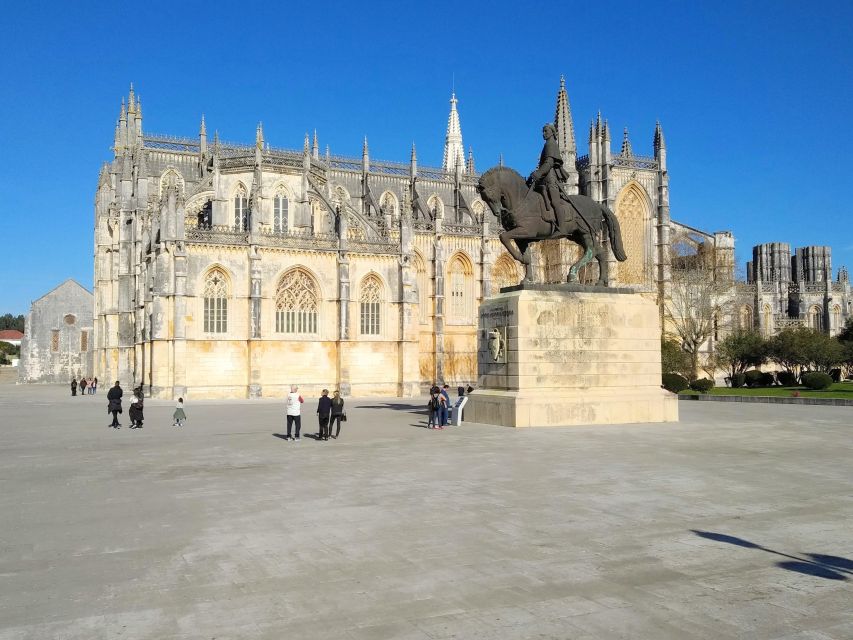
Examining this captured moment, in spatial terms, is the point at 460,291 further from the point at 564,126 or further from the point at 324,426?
the point at 324,426

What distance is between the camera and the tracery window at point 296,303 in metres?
45.1

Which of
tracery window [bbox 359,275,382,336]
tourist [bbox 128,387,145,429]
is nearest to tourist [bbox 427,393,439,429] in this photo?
tourist [bbox 128,387,145,429]

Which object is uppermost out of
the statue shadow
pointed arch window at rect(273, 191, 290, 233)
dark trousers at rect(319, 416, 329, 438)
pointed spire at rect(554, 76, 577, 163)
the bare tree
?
pointed spire at rect(554, 76, 577, 163)

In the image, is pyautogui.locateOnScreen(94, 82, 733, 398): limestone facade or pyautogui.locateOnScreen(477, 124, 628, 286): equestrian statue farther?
pyautogui.locateOnScreen(94, 82, 733, 398): limestone facade

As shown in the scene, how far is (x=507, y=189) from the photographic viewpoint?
22.4 meters

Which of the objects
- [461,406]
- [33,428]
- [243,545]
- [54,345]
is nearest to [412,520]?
[243,545]

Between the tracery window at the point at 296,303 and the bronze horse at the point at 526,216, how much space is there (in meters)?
24.3

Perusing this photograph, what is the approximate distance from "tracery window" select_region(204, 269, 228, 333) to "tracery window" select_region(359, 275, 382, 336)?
8.49m

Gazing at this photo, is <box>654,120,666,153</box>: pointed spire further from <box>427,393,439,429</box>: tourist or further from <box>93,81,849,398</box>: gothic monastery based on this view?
<box>427,393,439,429</box>: tourist

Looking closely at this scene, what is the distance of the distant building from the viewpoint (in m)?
80.9

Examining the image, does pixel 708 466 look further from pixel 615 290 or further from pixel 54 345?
pixel 54 345

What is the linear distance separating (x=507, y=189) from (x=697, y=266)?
1949 inches

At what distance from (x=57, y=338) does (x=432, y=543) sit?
83679 mm

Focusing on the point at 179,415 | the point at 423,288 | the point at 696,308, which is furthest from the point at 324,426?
the point at 696,308
